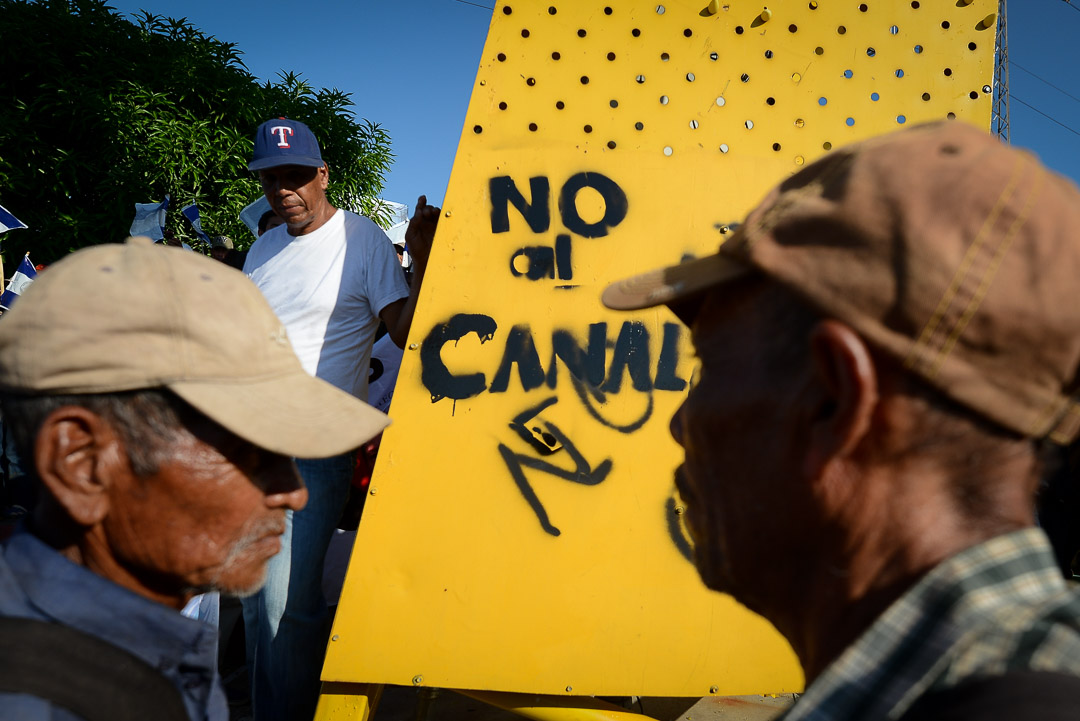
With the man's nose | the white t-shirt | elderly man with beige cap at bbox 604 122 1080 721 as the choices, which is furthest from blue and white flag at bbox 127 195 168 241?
elderly man with beige cap at bbox 604 122 1080 721

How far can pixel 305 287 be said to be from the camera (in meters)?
3.06

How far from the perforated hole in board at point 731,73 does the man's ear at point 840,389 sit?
1.93 m

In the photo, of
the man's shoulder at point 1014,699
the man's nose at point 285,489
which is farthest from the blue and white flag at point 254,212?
the man's shoulder at point 1014,699

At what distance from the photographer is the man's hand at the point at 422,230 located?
2848 millimetres

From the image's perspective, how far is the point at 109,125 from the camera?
10.1 meters

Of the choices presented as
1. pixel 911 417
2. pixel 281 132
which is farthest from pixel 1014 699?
pixel 281 132

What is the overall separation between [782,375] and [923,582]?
10.3 inches

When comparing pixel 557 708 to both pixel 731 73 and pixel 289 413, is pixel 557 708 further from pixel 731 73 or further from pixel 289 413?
pixel 731 73

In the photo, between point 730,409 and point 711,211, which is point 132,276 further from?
point 711,211

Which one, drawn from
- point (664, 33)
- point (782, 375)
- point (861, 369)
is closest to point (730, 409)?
point (782, 375)

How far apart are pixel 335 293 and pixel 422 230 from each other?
467 mm

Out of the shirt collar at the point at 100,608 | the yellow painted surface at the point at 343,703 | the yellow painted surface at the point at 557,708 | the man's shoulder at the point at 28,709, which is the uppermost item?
the shirt collar at the point at 100,608

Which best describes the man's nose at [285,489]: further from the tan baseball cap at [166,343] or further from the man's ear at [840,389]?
the man's ear at [840,389]

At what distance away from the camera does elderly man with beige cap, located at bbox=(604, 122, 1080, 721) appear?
2.43 feet
